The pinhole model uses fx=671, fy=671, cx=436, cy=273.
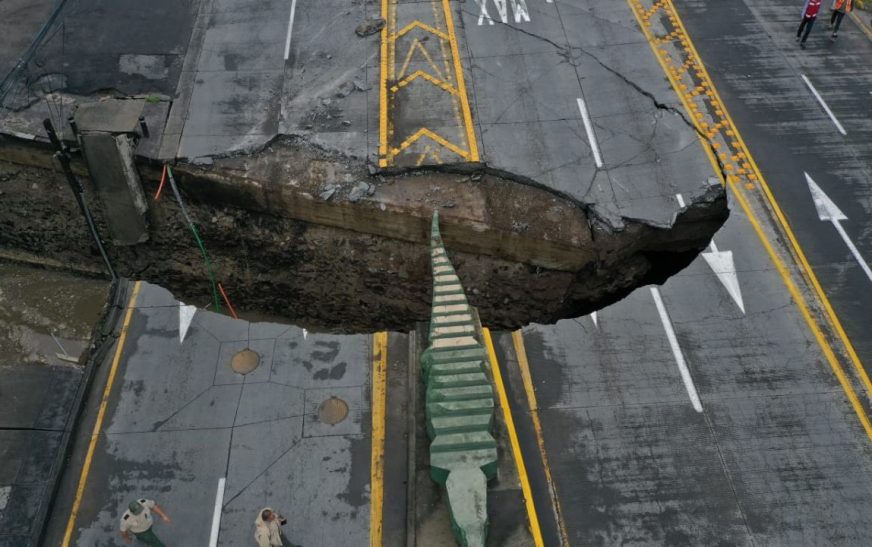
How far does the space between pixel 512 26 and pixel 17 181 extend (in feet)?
38.9

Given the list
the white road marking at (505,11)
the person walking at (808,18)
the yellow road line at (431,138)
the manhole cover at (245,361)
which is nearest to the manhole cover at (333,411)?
the manhole cover at (245,361)

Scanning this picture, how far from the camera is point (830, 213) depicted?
42.5 feet

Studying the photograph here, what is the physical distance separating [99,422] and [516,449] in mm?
6432

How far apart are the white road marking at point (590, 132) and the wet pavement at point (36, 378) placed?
10.3 metres

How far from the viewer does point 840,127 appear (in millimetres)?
14586

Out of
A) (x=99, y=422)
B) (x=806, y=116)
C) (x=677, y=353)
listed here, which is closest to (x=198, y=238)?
(x=99, y=422)

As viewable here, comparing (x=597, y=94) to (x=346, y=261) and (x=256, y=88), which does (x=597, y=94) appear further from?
(x=256, y=88)

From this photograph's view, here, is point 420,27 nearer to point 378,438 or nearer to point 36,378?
point 378,438

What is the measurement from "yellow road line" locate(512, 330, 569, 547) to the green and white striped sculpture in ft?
6.61

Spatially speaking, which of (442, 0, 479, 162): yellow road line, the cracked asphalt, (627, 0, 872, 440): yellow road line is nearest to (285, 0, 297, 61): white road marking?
the cracked asphalt

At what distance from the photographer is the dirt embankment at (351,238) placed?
12914 millimetres

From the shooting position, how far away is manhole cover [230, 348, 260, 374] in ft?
35.8

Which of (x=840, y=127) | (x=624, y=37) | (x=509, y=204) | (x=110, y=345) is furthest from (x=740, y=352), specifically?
(x=110, y=345)

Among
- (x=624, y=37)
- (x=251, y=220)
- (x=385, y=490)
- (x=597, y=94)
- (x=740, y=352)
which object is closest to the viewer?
(x=385, y=490)
